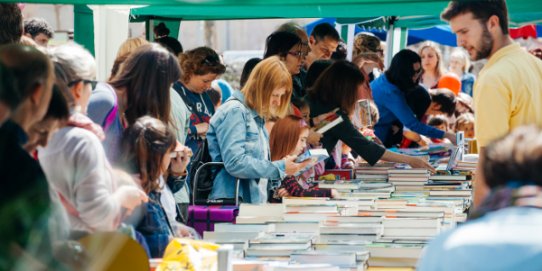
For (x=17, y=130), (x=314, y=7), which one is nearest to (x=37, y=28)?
(x=314, y=7)

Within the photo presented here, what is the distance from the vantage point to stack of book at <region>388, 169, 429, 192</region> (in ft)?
19.1

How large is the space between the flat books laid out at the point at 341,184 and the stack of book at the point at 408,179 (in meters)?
0.21

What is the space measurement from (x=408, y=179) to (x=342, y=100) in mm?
645

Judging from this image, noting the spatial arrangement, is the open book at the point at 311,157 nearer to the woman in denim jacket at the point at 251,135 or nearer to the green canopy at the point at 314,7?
the woman in denim jacket at the point at 251,135

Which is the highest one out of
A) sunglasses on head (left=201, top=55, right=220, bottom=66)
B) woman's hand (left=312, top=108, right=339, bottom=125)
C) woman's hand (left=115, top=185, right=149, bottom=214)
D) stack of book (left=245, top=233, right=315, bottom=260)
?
sunglasses on head (left=201, top=55, right=220, bottom=66)

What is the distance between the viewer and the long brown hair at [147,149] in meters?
3.78

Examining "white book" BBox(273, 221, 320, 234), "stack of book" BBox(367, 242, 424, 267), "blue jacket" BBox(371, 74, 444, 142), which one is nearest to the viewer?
"stack of book" BBox(367, 242, 424, 267)

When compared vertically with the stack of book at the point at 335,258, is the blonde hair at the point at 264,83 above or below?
above

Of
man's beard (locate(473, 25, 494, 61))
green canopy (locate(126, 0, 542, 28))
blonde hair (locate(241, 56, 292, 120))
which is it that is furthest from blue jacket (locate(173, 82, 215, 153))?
man's beard (locate(473, 25, 494, 61))

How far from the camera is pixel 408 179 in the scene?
600 centimetres

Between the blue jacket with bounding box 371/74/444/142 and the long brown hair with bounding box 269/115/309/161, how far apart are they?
2.56 metres

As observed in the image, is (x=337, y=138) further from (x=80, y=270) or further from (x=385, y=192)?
(x=80, y=270)

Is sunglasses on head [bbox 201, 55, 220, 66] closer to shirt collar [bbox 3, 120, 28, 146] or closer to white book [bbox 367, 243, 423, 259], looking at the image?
white book [bbox 367, 243, 423, 259]

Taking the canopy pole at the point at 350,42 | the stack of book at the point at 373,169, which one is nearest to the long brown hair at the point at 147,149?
the stack of book at the point at 373,169
